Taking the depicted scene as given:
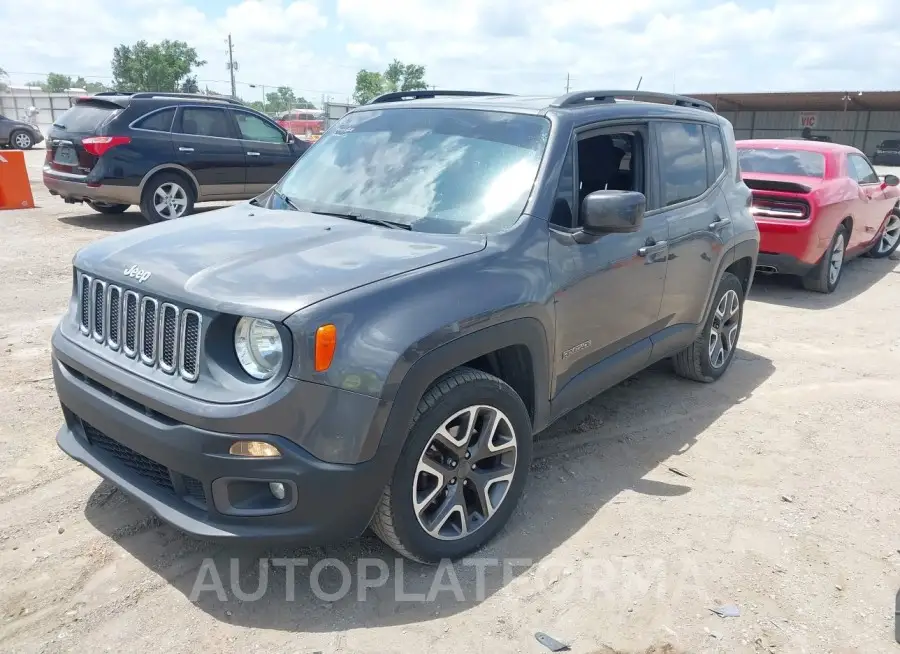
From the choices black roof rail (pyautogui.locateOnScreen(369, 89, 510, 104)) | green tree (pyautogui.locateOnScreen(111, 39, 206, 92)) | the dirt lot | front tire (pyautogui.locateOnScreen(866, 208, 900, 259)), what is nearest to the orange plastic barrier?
the dirt lot

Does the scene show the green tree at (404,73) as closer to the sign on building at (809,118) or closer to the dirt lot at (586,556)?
the sign on building at (809,118)

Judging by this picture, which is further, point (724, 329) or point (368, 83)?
point (368, 83)

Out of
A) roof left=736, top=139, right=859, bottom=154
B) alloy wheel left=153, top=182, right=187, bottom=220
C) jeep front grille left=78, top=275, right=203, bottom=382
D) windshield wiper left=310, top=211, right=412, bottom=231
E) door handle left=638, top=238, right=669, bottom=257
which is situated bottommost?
alloy wheel left=153, top=182, right=187, bottom=220

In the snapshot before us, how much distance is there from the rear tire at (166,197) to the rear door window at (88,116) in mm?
946

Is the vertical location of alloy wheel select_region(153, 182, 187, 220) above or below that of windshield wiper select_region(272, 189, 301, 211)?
below

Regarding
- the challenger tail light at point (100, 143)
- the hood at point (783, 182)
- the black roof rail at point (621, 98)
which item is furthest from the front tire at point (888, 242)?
the challenger tail light at point (100, 143)

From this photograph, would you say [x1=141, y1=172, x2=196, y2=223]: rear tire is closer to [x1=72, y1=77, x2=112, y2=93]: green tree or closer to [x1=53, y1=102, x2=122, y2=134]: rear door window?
[x1=53, y1=102, x2=122, y2=134]: rear door window

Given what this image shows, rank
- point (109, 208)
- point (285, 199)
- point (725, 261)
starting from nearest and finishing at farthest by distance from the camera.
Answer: point (285, 199), point (725, 261), point (109, 208)

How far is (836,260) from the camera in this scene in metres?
8.41

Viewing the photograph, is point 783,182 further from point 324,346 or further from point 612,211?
point 324,346

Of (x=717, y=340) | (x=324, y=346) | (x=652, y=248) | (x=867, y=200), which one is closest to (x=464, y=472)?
(x=324, y=346)

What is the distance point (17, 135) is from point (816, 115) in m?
37.0

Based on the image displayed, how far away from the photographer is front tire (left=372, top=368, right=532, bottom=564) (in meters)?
2.76

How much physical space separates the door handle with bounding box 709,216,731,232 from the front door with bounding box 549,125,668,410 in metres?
0.66
